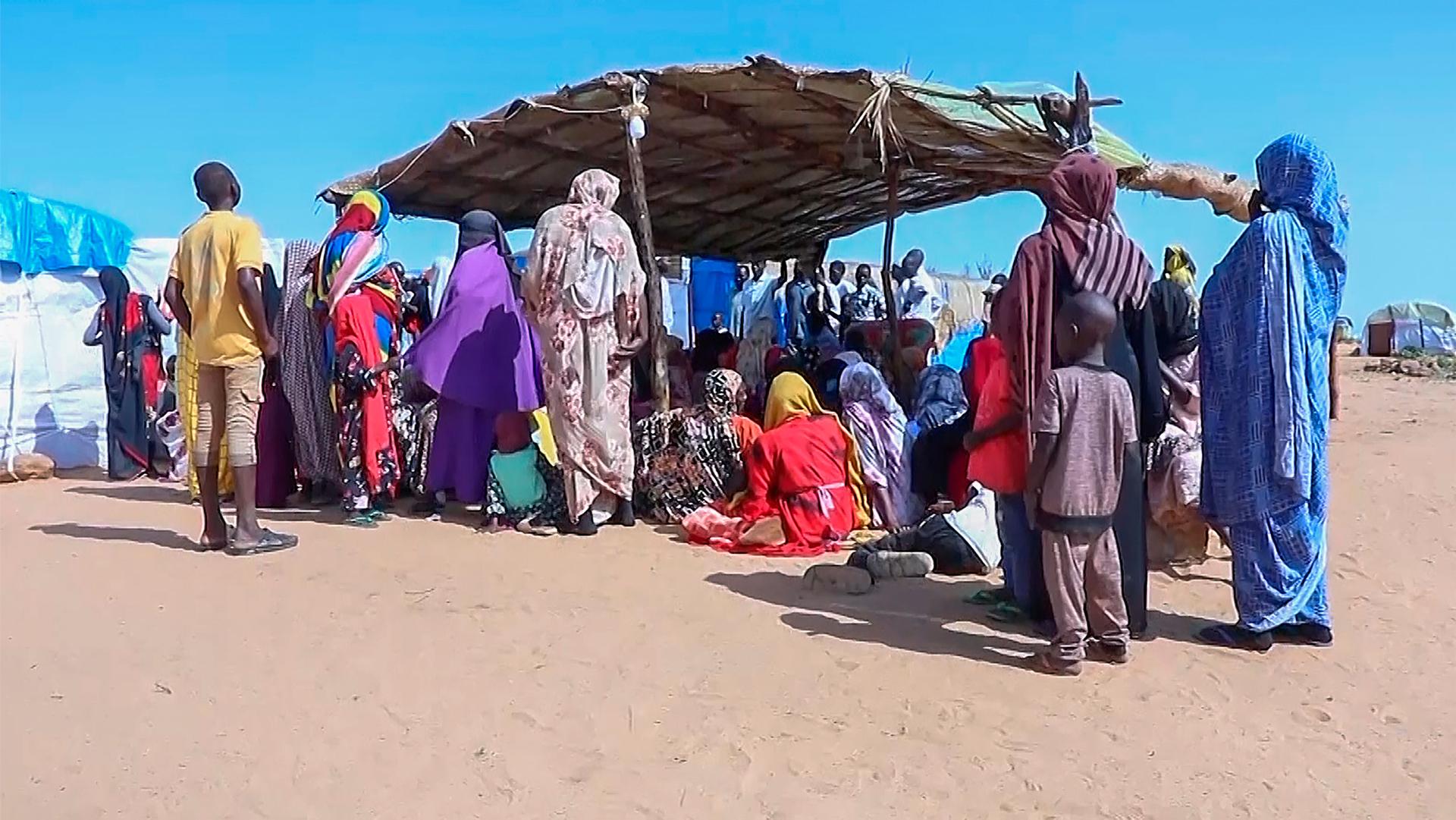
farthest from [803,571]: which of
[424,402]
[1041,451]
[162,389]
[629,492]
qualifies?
[162,389]

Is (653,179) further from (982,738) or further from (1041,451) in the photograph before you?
(982,738)

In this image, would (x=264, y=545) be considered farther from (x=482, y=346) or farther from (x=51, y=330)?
(x=51, y=330)

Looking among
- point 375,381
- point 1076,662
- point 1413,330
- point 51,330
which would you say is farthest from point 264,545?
point 1413,330

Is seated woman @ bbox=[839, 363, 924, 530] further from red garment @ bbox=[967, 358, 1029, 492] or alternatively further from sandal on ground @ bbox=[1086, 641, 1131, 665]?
sandal on ground @ bbox=[1086, 641, 1131, 665]

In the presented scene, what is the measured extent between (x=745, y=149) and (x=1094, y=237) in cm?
532

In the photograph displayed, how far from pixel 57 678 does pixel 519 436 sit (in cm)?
294

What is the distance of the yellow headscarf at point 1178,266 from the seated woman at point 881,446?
5.51 ft

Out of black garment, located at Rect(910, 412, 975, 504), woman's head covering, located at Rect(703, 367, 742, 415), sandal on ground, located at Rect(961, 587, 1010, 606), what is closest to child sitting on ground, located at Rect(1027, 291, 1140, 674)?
sandal on ground, located at Rect(961, 587, 1010, 606)

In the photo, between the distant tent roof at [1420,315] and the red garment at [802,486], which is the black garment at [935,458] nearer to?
the red garment at [802,486]

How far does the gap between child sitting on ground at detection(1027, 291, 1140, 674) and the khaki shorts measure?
361 centimetres

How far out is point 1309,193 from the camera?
3.97 meters

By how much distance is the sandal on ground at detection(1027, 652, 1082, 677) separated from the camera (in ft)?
12.1

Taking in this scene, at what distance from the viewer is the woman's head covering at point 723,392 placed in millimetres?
6664

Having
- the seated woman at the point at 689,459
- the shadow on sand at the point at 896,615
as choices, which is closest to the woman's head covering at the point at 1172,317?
the shadow on sand at the point at 896,615
